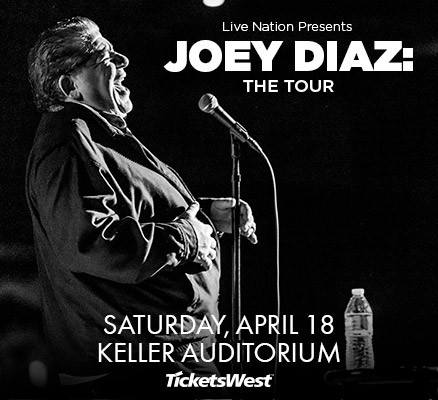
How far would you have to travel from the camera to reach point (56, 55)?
3.37 m

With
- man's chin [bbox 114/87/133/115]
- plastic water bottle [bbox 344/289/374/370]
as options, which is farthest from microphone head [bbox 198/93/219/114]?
plastic water bottle [bbox 344/289/374/370]

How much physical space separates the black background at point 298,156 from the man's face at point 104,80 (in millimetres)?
49

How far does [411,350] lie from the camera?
11.1 feet

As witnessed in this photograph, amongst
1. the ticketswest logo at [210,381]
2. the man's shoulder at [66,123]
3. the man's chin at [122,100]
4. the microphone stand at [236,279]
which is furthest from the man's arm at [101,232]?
the ticketswest logo at [210,381]

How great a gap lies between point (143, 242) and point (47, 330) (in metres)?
0.52

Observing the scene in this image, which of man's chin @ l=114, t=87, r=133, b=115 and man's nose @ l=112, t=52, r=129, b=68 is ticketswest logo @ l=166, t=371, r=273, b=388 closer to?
man's chin @ l=114, t=87, r=133, b=115

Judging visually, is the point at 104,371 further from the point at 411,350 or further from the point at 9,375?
the point at 411,350

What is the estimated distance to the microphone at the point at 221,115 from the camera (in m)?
3.26

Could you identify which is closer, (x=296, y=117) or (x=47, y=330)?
(x=47, y=330)

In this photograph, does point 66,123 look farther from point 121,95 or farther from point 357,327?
point 357,327

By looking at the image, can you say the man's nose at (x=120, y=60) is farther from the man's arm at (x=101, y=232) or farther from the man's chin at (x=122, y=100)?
the man's arm at (x=101, y=232)

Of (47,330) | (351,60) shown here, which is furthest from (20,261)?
(351,60)

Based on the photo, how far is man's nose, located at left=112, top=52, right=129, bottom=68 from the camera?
3445 mm

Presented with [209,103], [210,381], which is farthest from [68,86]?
[210,381]
